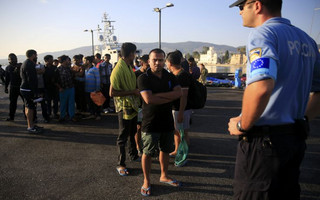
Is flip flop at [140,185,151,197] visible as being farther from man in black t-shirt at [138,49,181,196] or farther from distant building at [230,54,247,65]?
distant building at [230,54,247,65]

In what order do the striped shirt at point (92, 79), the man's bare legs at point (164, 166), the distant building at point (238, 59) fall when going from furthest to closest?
the distant building at point (238, 59) → the striped shirt at point (92, 79) → the man's bare legs at point (164, 166)

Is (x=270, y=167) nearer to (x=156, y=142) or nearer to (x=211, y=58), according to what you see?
(x=156, y=142)

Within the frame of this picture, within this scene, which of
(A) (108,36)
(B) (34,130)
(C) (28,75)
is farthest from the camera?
(A) (108,36)

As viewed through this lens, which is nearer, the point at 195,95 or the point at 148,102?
the point at 148,102

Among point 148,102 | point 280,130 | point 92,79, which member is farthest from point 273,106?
point 92,79

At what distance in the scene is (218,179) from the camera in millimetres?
3520

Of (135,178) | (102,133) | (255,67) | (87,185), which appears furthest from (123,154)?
(255,67)

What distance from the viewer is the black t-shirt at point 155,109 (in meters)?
2.98

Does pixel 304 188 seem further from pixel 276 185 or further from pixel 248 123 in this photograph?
pixel 248 123

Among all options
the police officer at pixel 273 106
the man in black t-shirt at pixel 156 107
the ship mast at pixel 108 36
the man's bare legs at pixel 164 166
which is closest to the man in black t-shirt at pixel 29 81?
the man in black t-shirt at pixel 156 107

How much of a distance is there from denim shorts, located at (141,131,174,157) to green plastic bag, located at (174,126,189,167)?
733mm

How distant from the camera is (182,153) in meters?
3.95

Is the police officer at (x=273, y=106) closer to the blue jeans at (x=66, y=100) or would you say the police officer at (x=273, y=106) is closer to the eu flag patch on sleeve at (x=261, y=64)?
the eu flag patch on sleeve at (x=261, y=64)

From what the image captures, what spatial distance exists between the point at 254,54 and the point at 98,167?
11.3 ft
